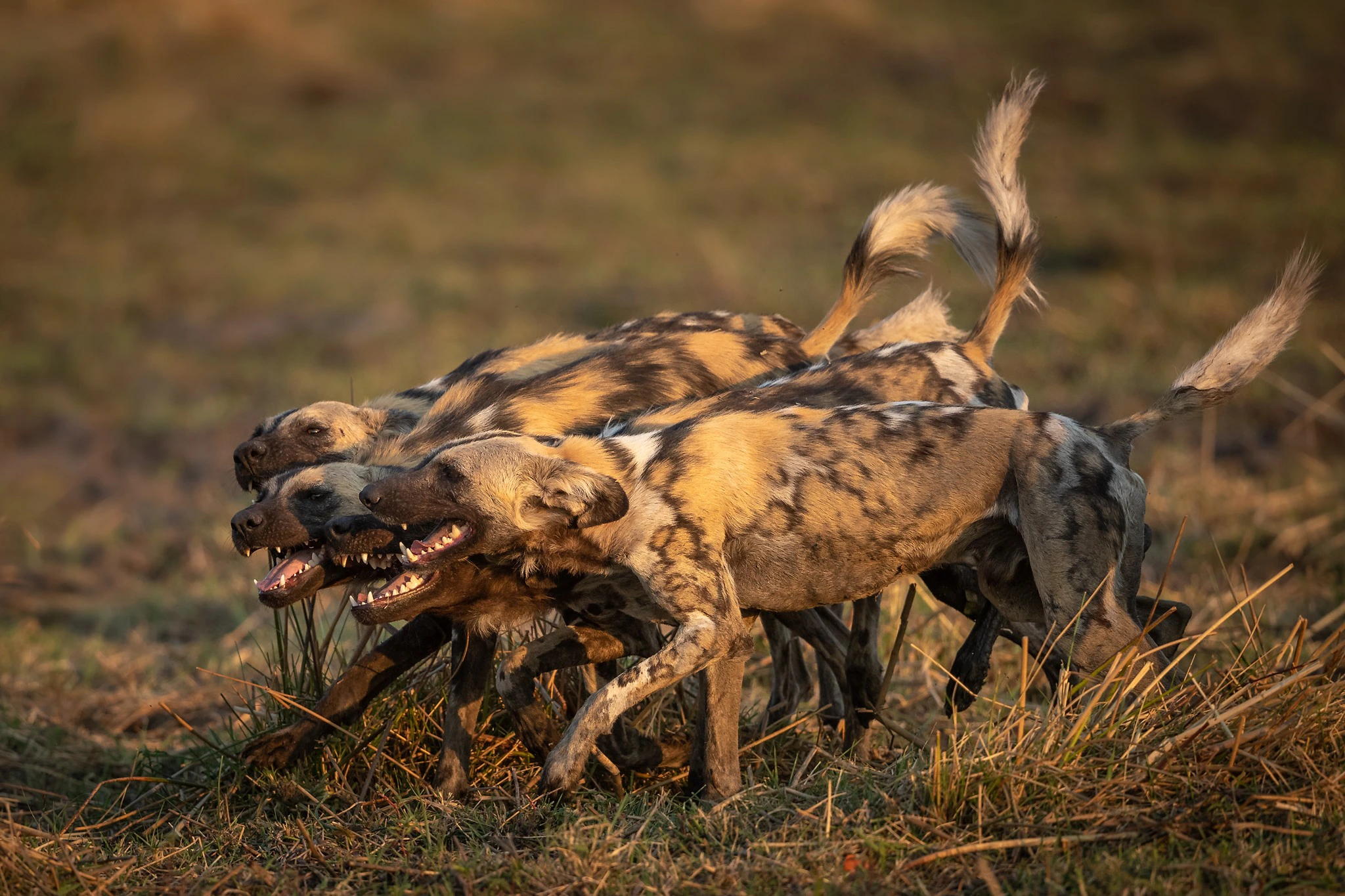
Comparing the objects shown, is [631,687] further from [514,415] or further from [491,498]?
[514,415]

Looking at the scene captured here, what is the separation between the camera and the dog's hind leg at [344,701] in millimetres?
3666

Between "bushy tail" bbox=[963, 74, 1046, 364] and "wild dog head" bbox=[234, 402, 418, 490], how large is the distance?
1.74 m

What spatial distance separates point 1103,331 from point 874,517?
6.18 metres

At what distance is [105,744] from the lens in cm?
453

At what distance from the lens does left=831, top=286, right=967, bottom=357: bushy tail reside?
14.8 ft

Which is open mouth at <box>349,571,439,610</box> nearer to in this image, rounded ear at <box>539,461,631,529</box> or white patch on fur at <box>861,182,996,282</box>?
rounded ear at <box>539,461,631,529</box>

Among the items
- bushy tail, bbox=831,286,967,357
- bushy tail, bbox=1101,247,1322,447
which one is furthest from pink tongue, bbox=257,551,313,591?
bushy tail, bbox=1101,247,1322,447

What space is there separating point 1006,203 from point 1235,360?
0.84m

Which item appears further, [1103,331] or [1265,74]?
[1265,74]

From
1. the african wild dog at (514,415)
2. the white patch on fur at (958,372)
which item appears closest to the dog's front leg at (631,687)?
the african wild dog at (514,415)

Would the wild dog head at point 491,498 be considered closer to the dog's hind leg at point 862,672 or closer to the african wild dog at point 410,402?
the african wild dog at point 410,402

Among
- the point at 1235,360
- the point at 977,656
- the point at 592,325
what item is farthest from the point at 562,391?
the point at 592,325

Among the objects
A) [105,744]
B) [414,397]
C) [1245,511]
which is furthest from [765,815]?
[1245,511]

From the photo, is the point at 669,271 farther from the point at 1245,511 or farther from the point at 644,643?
the point at 644,643
